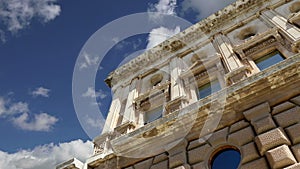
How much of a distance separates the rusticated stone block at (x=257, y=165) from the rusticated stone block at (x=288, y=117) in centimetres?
109

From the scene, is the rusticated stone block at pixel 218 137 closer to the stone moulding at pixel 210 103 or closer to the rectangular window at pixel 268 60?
the stone moulding at pixel 210 103

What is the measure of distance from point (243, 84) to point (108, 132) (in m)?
5.88

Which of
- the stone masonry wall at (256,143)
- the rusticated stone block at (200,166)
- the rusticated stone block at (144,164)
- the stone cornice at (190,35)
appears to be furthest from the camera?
the stone cornice at (190,35)

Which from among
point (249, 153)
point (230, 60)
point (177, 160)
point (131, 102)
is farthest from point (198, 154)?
point (131, 102)

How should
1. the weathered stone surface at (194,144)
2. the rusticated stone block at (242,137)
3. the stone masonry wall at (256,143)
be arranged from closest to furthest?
the stone masonry wall at (256,143)
the rusticated stone block at (242,137)
the weathered stone surface at (194,144)

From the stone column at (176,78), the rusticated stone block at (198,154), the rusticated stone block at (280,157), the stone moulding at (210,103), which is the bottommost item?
the rusticated stone block at (280,157)

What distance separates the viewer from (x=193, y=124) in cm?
837

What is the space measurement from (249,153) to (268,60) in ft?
16.2

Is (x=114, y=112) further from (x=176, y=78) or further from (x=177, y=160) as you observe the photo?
(x=177, y=160)

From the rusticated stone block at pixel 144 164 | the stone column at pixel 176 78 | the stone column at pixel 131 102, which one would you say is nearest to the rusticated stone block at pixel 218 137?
the rusticated stone block at pixel 144 164

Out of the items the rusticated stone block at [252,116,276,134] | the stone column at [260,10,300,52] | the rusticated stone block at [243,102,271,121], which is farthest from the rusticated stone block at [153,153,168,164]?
the stone column at [260,10,300,52]

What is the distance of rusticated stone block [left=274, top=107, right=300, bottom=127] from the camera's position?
6895mm

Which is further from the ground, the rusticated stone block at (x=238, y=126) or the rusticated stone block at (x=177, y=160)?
the rusticated stone block at (x=238, y=126)

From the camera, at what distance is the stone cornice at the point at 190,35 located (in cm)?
1393
